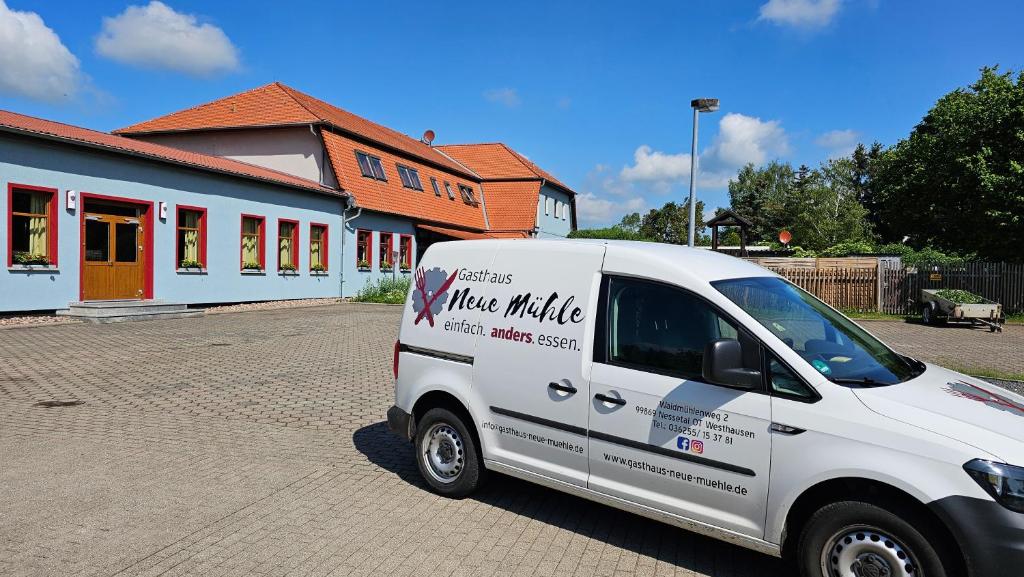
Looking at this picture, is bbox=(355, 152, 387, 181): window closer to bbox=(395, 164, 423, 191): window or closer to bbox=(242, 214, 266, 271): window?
bbox=(395, 164, 423, 191): window

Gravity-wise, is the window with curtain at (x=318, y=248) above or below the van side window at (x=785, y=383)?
above

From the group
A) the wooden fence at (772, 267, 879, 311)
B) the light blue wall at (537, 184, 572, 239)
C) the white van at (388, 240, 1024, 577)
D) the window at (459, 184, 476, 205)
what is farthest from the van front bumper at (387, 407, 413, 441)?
the light blue wall at (537, 184, 572, 239)

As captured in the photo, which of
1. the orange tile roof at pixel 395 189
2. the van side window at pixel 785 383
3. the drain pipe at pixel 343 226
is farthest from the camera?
the orange tile roof at pixel 395 189

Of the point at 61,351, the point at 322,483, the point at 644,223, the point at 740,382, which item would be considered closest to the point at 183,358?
the point at 61,351

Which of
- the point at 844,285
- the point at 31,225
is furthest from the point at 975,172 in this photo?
the point at 31,225

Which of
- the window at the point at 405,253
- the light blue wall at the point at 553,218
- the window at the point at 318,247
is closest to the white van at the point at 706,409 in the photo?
the window at the point at 318,247

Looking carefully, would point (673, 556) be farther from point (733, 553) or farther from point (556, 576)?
point (556, 576)

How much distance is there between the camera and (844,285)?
80.8 feet

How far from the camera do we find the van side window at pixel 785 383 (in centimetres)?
337

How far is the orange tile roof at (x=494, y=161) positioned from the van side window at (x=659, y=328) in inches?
1496

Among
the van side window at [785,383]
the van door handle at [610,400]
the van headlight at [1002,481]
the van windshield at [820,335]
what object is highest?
the van windshield at [820,335]

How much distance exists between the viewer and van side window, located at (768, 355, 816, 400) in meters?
3.37

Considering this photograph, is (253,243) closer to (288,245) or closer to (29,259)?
(288,245)

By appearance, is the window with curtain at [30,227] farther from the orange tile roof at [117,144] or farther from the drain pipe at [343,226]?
the drain pipe at [343,226]
